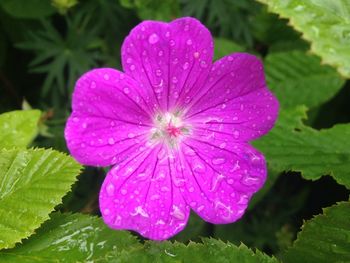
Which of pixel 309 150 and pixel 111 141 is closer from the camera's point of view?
pixel 111 141

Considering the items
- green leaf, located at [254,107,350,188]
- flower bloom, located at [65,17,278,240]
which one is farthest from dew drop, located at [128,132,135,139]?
green leaf, located at [254,107,350,188]

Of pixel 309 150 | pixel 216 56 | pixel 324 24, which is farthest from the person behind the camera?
pixel 216 56

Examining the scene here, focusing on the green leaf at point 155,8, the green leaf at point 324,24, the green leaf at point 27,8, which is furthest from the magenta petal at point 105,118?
the green leaf at point 27,8

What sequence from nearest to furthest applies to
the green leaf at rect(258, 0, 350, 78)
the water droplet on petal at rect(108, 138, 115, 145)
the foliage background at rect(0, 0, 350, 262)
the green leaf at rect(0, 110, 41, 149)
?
1. the green leaf at rect(258, 0, 350, 78)
2. the water droplet on petal at rect(108, 138, 115, 145)
3. the green leaf at rect(0, 110, 41, 149)
4. the foliage background at rect(0, 0, 350, 262)

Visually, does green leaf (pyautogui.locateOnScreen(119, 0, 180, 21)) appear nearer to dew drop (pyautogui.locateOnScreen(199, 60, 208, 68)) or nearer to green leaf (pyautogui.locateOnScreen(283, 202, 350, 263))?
dew drop (pyautogui.locateOnScreen(199, 60, 208, 68))

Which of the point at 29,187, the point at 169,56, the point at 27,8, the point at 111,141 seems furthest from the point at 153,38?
the point at 27,8

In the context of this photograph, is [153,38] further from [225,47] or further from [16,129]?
[225,47]

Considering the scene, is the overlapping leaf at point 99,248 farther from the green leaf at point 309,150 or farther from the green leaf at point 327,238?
the green leaf at point 309,150
